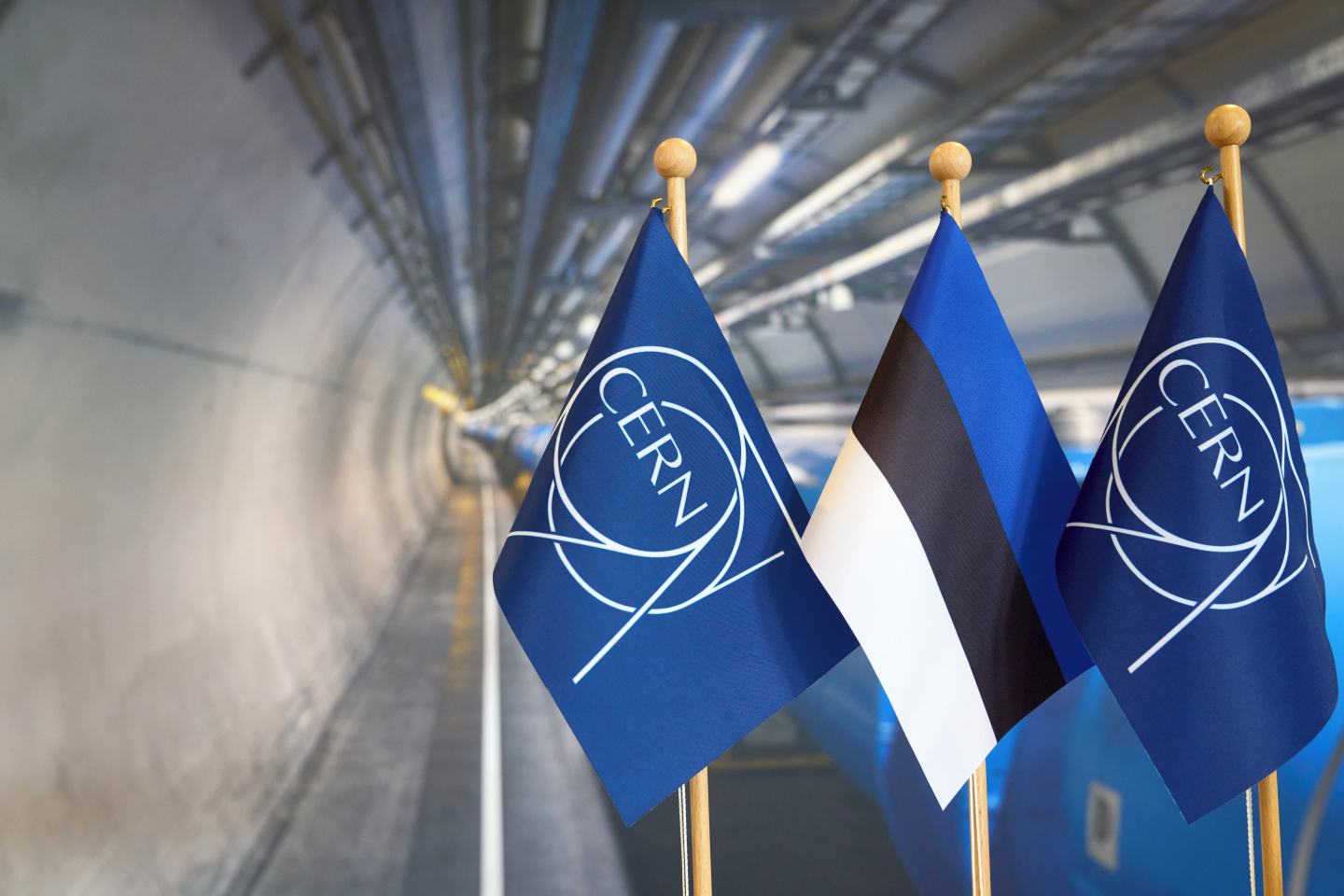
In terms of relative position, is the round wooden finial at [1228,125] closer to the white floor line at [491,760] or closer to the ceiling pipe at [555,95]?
the white floor line at [491,760]

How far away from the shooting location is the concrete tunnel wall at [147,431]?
2.76 m

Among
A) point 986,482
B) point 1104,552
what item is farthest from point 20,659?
point 1104,552

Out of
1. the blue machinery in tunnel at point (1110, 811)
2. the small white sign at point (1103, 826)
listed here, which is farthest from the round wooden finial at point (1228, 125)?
the small white sign at point (1103, 826)

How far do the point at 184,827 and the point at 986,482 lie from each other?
3.47 metres

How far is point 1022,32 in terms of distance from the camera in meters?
6.27

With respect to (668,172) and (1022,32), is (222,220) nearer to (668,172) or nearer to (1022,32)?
(668,172)

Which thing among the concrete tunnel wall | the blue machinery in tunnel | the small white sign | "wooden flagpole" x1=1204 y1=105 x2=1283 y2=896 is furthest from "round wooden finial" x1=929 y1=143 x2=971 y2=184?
the concrete tunnel wall

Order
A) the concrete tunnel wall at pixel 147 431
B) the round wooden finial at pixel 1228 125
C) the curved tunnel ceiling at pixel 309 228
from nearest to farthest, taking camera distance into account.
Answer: the round wooden finial at pixel 1228 125 → the concrete tunnel wall at pixel 147 431 → the curved tunnel ceiling at pixel 309 228

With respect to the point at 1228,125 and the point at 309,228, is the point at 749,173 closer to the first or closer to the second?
the point at 309,228

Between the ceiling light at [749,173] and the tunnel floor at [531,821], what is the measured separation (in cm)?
356

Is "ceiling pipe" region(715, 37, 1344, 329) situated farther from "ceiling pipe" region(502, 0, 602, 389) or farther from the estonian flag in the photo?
the estonian flag

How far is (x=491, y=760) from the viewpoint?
5.77 metres

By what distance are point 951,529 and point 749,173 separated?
4.91m

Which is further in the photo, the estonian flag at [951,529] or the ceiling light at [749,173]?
the ceiling light at [749,173]
